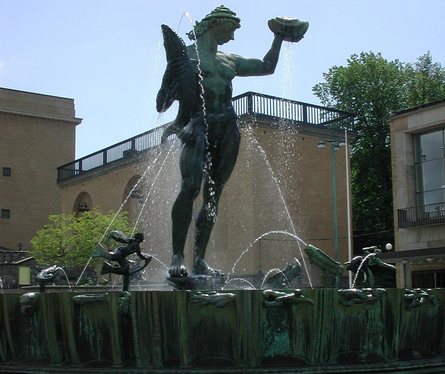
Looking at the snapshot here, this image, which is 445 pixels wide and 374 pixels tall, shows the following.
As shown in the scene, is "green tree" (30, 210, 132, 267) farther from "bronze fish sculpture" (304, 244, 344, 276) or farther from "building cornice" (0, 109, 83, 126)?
"bronze fish sculpture" (304, 244, 344, 276)

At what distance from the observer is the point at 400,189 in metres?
32.2

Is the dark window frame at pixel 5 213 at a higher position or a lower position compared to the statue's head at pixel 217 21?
higher

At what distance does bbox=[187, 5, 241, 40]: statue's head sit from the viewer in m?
7.20

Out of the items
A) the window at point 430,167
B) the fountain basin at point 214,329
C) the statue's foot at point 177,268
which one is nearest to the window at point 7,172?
the window at point 430,167

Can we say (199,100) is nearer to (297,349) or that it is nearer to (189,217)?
(189,217)

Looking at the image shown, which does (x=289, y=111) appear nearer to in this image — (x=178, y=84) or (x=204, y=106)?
(x=204, y=106)

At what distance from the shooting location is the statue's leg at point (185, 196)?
21.8 feet

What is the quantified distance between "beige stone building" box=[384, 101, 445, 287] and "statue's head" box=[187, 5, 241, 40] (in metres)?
23.6

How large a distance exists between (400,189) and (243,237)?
7.60 meters

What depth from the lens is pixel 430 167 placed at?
31562 mm

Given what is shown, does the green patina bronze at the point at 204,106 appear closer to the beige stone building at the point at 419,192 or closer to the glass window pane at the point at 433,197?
the beige stone building at the point at 419,192

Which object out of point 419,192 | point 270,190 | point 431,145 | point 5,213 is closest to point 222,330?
point 270,190

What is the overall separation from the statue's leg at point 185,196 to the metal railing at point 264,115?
16692mm

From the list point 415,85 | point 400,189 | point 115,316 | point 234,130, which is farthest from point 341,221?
point 115,316
